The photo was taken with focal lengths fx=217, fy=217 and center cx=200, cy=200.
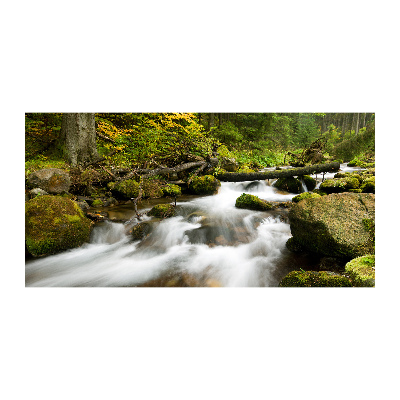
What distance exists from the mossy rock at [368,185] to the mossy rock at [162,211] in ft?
12.1

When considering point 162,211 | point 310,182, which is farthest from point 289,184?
point 162,211

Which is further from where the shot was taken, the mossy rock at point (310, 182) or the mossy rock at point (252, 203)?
the mossy rock at point (310, 182)

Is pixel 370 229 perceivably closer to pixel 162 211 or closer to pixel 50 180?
pixel 162 211

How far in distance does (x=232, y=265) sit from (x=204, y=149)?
3197 mm

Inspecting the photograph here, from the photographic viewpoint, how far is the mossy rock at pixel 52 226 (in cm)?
262

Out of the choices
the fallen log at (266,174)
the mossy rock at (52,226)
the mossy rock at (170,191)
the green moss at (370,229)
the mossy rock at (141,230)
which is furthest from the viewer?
the fallen log at (266,174)

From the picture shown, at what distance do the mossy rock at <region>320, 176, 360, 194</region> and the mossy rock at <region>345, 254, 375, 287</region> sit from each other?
2.90 m

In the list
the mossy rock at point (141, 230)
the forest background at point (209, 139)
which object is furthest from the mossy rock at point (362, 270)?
the mossy rock at point (141, 230)

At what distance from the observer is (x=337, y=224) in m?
2.36

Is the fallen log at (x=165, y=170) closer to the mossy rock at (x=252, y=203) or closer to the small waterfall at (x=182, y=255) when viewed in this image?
the small waterfall at (x=182, y=255)

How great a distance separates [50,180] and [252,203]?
3.56m
